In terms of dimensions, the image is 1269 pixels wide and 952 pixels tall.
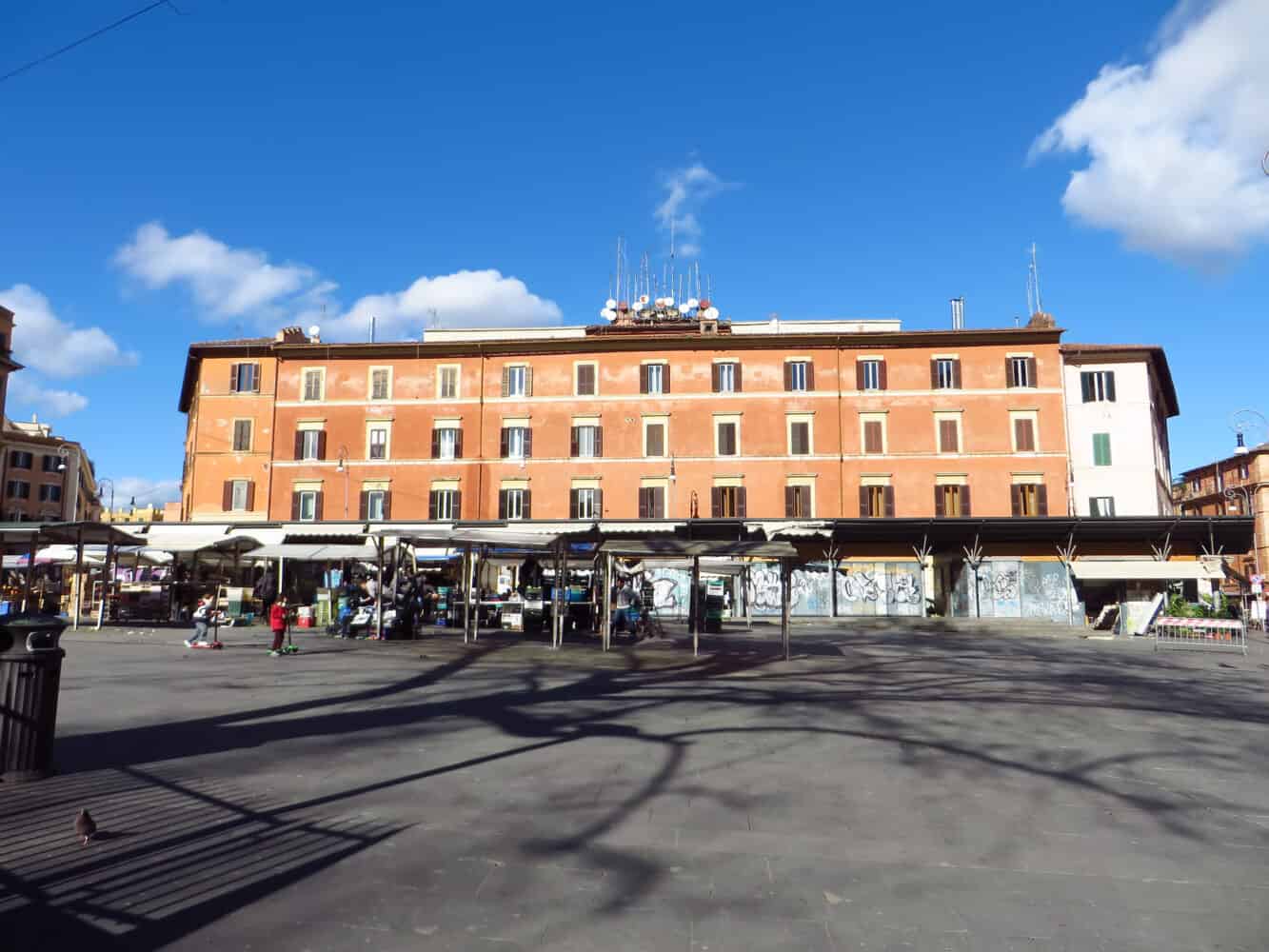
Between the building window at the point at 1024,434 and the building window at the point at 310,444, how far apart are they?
33.5 metres

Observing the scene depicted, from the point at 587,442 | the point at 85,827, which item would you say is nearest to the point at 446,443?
the point at 587,442

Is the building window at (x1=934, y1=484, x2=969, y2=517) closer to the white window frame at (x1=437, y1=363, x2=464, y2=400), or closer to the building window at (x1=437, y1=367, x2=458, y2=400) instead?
the white window frame at (x1=437, y1=363, x2=464, y2=400)

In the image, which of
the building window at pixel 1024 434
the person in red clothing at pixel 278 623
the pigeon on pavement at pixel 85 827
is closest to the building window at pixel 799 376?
the building window at pixel 1024 434

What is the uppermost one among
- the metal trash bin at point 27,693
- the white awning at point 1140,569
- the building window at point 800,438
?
the building window at point 800,438

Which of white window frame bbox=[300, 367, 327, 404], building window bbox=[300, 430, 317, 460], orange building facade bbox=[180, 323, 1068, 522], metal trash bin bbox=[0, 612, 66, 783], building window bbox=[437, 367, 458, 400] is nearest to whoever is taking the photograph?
metal trash bin bbox=[0, 612, 66, 783]

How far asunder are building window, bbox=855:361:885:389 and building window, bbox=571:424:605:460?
12750mm

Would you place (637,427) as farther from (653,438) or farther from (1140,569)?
(1140,569)

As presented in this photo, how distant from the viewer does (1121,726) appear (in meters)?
9.82

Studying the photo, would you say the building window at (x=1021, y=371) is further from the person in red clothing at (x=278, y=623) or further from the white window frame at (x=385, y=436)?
the person in red clothing at (x=278, y=623)

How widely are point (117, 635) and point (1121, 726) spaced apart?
20287 mm

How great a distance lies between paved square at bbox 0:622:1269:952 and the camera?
408 cm

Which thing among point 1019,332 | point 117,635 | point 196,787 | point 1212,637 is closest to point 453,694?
point 196,787

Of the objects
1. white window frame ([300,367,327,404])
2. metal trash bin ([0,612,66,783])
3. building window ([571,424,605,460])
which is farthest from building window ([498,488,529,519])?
metal trash bin ([0,612,66,783])

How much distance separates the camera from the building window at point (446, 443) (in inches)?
1665
